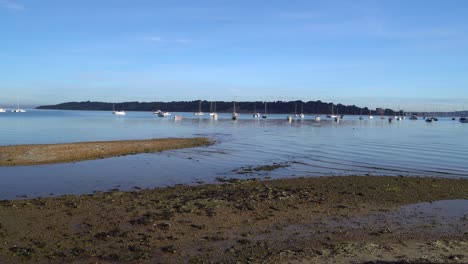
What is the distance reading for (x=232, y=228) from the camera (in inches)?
446

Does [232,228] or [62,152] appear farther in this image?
[62,152]

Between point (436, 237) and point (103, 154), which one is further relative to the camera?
point (103, 154)

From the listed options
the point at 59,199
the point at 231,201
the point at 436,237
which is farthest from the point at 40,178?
the point at 436,237

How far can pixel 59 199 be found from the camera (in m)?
14.6

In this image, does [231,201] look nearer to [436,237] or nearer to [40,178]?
[436,237]

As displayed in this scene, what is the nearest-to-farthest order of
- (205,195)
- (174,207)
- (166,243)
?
1. (166,243)
2. (174,207)
3. (205,195)

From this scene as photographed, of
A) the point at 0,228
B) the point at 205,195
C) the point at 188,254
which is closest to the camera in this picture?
the point at 188,254

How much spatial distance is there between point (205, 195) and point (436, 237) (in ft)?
25.0

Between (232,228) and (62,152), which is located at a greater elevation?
(62,152)

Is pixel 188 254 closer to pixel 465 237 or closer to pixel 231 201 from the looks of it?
pixel 231 201

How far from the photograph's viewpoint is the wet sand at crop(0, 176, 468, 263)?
9.08m

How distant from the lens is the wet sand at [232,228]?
9.08 m

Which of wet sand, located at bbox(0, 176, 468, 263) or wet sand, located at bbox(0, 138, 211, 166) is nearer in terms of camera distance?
wet sand, located at bbox(0, 176, 468, 263)

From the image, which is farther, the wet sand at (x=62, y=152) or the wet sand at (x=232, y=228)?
the wet sand at (x=62, y=152)
